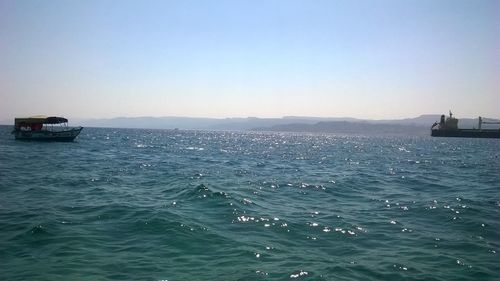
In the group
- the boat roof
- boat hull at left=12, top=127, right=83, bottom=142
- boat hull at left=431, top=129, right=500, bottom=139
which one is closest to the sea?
the boat roof

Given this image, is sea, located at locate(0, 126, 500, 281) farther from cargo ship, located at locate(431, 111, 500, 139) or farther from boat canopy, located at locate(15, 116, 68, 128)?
cargo ship, located at locate(431, 111, 500, 139)

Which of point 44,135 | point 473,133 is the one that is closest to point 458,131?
point 473,133

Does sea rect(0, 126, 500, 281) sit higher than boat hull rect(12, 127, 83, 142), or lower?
lower

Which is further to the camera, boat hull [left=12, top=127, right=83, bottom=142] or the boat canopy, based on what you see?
boat hull [left=12, top=127, right=83, bottom=142]

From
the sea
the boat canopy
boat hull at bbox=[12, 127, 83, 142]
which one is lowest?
the sea

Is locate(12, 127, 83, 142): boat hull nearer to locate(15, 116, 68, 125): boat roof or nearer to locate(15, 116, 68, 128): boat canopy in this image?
locate(15, 116, 68, 128): boat canopy

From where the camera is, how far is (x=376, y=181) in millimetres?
28359

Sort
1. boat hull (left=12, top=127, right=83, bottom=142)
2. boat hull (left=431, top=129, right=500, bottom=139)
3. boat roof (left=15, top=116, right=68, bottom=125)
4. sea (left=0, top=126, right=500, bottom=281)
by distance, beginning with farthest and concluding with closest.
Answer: boat hull (left=431, top=129, right=500, bottom=139) < boat hull (left=12, top=127, right=83, bottom=142) < boat roof (left=15, top=116, right=68, bottom=125) < sea (left=0, top=126, right=500, bottom=281)

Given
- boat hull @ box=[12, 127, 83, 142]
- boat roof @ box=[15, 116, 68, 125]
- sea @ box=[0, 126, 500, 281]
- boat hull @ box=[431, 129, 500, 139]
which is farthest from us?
boat hull @ box=[431, 129, 500, 139]

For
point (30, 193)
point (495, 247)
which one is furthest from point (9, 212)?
point (495, 247)

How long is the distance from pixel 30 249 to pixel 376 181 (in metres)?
24.1

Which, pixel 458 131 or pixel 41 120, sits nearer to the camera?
pixel 41 120

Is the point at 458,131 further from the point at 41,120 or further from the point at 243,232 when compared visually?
the point at 243,232

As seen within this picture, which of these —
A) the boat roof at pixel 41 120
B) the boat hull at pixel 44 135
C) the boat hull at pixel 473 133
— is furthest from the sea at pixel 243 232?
the boat hull at pixel 473 133
